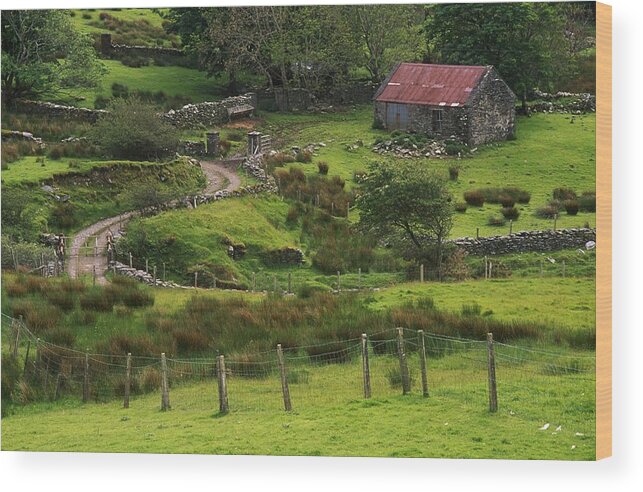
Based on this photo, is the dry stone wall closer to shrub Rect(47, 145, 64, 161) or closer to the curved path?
the curved path

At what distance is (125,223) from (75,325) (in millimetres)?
1912

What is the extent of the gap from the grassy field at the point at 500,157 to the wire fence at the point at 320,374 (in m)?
1.88

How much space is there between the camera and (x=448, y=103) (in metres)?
23.5

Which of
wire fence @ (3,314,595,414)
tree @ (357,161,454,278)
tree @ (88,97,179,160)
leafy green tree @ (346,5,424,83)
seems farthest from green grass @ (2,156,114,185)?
leafy green tree @ (346,5,424,83)

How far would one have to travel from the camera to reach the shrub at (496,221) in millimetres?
21344

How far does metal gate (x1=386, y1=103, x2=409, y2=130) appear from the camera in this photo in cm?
2269

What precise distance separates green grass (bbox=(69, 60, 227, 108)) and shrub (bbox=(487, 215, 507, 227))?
4617 millimetres

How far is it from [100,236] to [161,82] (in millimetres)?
3410

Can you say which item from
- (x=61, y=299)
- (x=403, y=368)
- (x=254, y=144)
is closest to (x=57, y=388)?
(x=61, y=299)

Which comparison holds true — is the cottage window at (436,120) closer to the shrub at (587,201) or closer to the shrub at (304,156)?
the shrub at (304,156)

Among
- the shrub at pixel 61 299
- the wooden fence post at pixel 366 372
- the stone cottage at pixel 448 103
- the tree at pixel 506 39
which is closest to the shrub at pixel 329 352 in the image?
the wooden fence post at pixel 366 372

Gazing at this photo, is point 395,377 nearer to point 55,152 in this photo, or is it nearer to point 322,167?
point 322,167

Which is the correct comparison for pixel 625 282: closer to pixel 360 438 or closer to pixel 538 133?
pixel 360 438

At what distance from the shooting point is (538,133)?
22.5 metres
